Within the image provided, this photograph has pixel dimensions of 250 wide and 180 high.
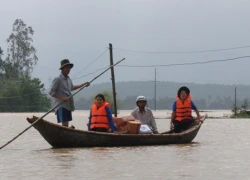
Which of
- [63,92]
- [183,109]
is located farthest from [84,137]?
[183,109]

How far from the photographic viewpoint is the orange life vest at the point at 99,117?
42.9ft

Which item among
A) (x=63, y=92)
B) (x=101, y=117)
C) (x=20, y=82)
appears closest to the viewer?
(x=63, y=92)

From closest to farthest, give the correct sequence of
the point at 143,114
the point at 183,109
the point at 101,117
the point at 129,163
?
the point at 129,163, the point at 101,117, the point at 143,114, the point at 183,109

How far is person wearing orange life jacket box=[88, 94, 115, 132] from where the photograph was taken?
1305 cm

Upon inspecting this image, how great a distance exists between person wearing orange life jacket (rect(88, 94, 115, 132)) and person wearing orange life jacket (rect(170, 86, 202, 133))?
1.80 meters

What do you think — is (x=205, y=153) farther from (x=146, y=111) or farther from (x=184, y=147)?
(x=146, y=111)

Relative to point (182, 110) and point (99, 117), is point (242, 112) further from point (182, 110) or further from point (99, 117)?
point (99, 117)

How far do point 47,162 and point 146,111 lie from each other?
151 inches

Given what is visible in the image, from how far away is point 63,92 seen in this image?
12828mm

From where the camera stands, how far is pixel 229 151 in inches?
502

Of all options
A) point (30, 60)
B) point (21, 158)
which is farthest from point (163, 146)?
point (30, 60)

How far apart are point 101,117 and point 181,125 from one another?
2331 mm

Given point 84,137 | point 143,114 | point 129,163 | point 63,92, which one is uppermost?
point 63,92

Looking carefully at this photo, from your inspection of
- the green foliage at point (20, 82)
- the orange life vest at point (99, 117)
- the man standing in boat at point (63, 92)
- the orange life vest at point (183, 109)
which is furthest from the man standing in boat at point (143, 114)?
the green foliage at point (20, 82)
